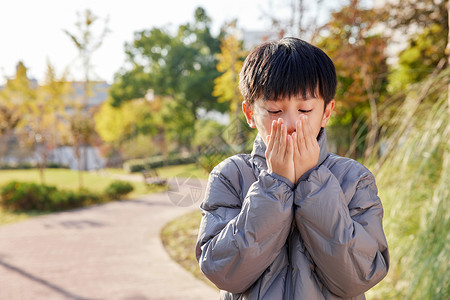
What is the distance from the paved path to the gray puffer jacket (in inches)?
20.6

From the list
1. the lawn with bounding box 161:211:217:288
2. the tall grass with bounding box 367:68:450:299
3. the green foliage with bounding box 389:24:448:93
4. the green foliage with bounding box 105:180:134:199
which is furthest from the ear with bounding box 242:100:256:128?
the green foliage with bounding box 105:180:134:199

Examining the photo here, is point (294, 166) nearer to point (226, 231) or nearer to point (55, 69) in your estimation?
point (226, 231)

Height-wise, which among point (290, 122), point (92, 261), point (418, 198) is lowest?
point (92, 261)

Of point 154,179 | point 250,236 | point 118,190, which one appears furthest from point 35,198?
point 250,236

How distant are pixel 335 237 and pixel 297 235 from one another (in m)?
0.14

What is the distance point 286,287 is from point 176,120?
80.0 feet

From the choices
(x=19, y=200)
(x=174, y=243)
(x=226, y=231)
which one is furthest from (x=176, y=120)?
(x=226, y=231)

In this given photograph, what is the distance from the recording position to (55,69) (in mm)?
12305

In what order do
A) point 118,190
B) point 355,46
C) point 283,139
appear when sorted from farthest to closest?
point 118,190 → point 355,46 → point 283,139

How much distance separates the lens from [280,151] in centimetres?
100

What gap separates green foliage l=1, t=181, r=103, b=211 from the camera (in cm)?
1005

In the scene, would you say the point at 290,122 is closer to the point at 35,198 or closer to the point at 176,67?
the point at 35,198

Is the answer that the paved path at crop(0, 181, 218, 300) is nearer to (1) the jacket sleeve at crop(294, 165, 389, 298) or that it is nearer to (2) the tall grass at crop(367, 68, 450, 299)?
(1) the jacket sleeve at crop(294, 165, 389, 298)

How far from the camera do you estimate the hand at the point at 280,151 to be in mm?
990
